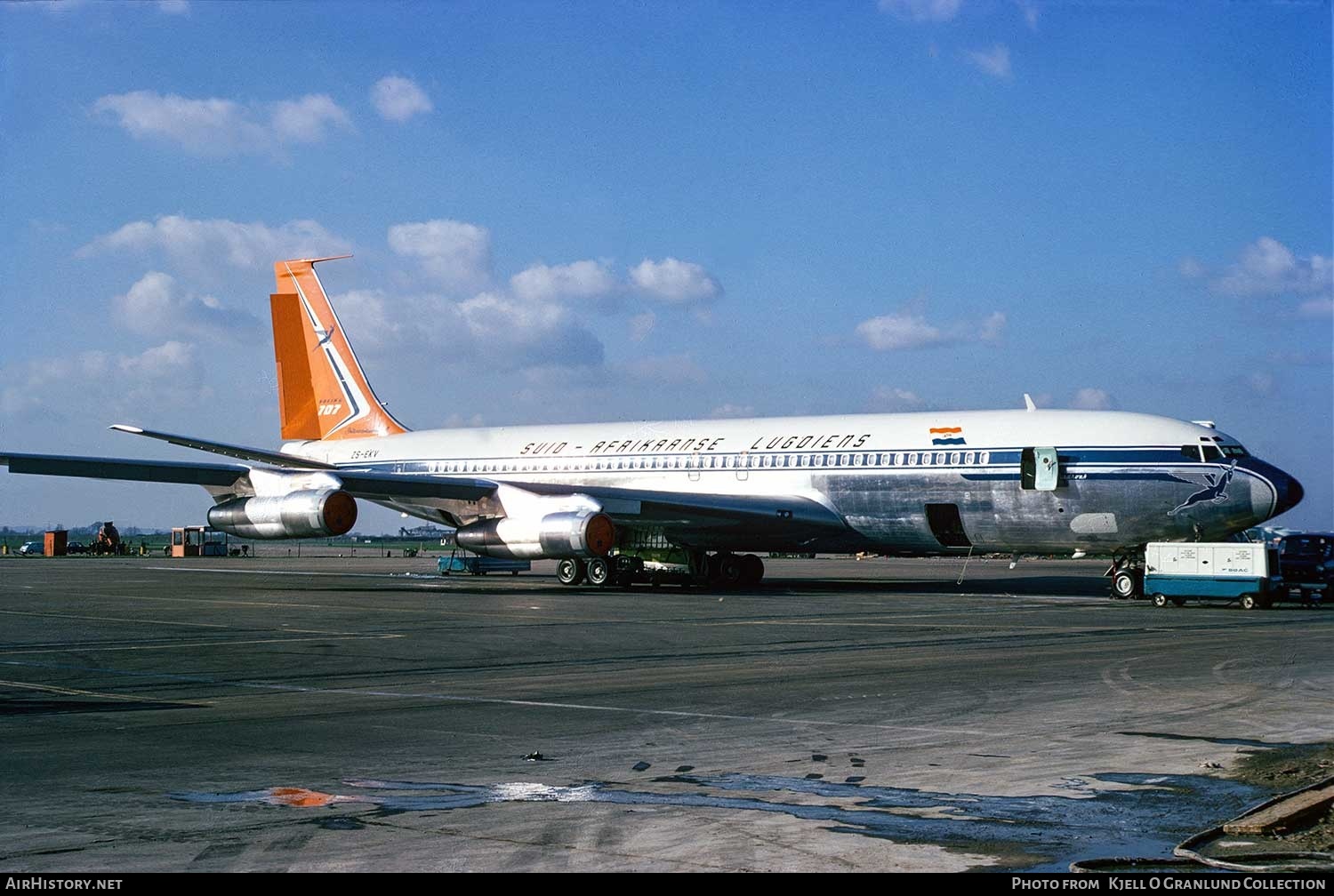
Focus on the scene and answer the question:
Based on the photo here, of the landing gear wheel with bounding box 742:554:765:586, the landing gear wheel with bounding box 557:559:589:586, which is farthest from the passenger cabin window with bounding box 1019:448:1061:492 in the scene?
the landing gear wheel with bounding box 557:559:589:586

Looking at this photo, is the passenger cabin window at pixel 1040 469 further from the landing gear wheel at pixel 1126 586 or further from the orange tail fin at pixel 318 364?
the orange tail fin at pixel 318 364

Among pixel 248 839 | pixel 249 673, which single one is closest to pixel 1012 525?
pixel 249 673

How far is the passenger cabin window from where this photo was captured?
3256cm

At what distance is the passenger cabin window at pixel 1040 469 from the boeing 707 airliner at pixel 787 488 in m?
0.05

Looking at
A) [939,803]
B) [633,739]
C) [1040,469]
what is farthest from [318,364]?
[939,803]

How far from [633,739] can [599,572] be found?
90.2 ft

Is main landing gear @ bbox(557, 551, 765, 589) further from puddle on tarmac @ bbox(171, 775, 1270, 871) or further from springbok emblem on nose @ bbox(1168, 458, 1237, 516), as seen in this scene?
puddle on tarmac @ bbox(171, 775, 1270, 871)

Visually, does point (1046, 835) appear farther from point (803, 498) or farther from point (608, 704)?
point (803, 498)

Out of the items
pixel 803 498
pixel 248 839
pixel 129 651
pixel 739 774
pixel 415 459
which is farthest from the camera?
pixel 415 459

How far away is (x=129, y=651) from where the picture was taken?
19.0 metres

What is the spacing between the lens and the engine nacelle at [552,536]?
114 ft

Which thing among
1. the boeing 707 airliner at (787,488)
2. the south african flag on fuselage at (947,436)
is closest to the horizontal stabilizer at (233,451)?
Answer: the boeing 707 airliner at (787,488)
